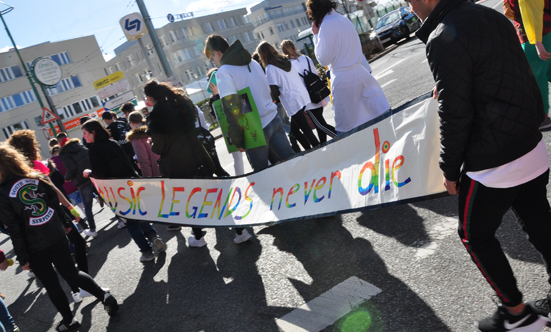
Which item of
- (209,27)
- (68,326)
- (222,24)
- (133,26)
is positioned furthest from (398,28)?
(222,24)

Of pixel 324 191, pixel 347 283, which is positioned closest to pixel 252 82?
pixel 324 191

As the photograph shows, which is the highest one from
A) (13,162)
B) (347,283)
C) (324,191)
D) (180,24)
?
(180,24)

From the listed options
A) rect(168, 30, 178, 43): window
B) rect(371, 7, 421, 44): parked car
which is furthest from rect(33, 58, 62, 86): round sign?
rect(168, 30, 178, 43): window

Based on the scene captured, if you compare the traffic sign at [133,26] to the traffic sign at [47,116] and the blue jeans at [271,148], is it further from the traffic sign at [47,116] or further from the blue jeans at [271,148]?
the blue jeans at [271,148]

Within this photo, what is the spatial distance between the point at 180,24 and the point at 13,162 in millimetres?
71354

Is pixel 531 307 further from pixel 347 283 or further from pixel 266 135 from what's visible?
pixel 266 135

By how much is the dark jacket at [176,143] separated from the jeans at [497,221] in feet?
11.3

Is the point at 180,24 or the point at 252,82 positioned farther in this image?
the point at 180,24

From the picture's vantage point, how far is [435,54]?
2002 mm

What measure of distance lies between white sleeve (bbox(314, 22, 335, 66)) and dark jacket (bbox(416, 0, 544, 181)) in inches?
98.0

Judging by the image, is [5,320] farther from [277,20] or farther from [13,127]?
[277,20]

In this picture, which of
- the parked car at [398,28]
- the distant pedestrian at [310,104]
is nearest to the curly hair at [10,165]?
the distant pedestrian at [310,104]

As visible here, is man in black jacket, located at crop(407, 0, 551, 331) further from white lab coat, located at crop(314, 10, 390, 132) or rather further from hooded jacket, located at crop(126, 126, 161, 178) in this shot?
hooded jacket, located at crop(126, 126, 161, 178)

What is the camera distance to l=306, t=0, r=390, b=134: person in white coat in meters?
4.50
